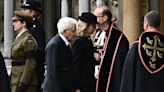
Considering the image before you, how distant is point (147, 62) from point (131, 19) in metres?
7.95

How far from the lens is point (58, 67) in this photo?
7551 millimetres

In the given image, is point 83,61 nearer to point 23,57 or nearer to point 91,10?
point 23,57

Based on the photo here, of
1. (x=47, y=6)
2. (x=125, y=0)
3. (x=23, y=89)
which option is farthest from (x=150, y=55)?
(x=47, y=6)

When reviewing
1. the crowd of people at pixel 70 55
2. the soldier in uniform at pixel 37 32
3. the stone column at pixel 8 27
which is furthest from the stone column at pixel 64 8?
the crowd of people at pixel 70 55

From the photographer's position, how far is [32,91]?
8328 millimetres

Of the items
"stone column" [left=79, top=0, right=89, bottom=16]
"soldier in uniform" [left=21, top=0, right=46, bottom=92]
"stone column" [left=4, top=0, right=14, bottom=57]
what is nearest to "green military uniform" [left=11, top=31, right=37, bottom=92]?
"soldier in uniform" [left=21, top=0, right=46, bottom=92]

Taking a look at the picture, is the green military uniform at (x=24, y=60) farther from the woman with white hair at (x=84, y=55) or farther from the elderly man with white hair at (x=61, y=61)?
the elderly man with white hair at (x=61, y=61)

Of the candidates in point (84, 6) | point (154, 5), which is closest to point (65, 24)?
point (154, 5)

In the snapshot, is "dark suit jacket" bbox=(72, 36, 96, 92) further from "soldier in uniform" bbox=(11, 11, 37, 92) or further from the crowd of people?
"soldier in uniform" bbox=(11, 11, 37, 92)

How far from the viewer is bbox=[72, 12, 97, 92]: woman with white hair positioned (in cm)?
807

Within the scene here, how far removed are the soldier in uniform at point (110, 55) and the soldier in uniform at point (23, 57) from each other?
82 centimetres

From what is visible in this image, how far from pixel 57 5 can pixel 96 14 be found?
69.9 feet

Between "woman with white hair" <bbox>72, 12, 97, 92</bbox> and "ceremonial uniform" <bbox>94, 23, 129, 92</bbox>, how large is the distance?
13 centimetres

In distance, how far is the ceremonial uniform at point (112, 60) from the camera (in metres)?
8.03
